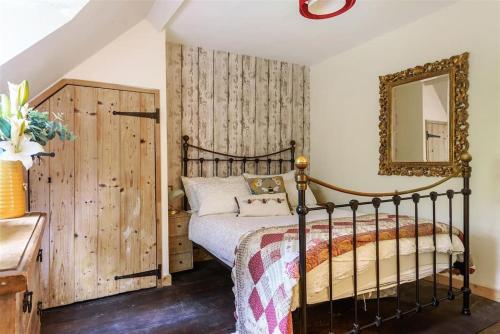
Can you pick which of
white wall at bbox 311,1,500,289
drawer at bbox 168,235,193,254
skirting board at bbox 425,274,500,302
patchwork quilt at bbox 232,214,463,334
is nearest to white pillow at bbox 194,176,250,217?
drawer at bbox 168,235,193,254

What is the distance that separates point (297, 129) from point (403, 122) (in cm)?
138

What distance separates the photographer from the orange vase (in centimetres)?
125

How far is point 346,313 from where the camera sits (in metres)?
2.15

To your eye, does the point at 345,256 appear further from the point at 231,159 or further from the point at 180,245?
the point at 231,159

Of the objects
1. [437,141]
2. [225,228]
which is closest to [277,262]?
[225,228]

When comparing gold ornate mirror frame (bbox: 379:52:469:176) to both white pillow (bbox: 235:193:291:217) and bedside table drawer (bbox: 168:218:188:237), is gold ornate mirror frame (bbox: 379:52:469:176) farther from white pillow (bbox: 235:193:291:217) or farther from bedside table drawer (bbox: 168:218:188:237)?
bedside table drawer (bbox: 168:218:188:237)

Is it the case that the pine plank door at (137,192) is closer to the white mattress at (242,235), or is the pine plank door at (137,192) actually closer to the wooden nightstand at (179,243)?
the wooden nightstand at (179,243)

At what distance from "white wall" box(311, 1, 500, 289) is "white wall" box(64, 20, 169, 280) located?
81.3 inches

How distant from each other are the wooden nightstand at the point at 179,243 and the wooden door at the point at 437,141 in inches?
92.0

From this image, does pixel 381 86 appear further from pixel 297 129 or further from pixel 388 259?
pixel 388 259

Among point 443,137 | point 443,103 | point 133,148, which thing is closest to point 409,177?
point 443,137

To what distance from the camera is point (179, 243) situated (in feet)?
9.75

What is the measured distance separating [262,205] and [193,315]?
1067mm

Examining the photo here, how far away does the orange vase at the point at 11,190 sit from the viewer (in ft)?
4.10
